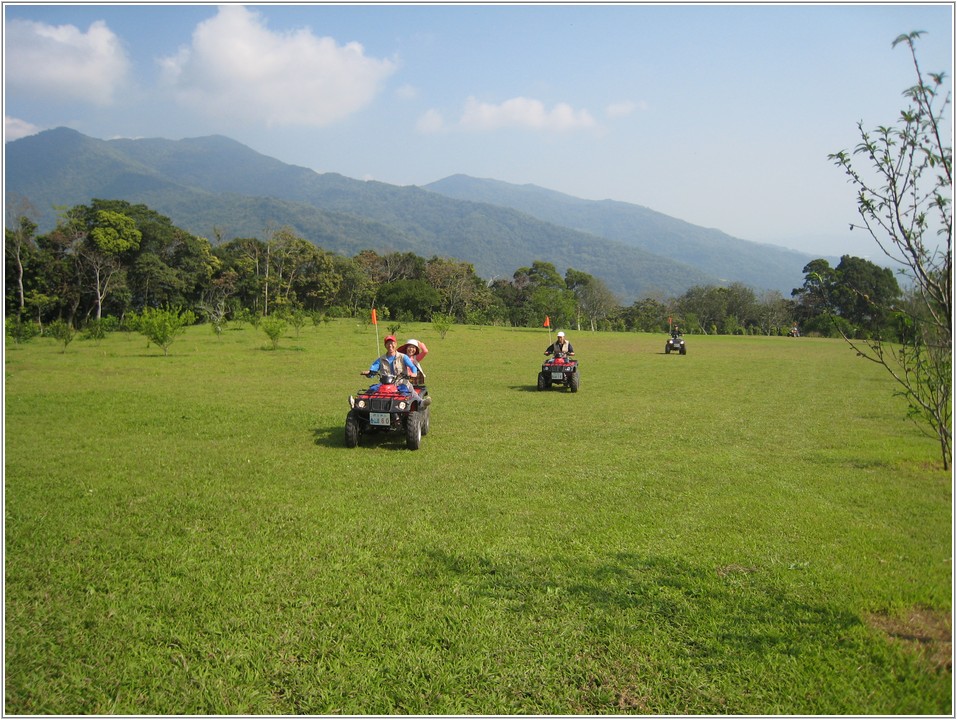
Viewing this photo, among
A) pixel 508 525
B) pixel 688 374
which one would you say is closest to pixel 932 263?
pixel 508 525

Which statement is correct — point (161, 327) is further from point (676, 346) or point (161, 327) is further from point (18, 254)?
point (676, 346)

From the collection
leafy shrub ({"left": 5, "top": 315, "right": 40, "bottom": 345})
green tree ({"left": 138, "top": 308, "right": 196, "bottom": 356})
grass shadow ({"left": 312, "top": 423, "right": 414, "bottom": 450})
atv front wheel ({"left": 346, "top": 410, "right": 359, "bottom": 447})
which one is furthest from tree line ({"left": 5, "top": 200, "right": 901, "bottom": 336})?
atv front wheel ({"left": 346, "top": 410, "right": 359, "bottom": 447})

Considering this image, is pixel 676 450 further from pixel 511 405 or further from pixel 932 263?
pixel 932 263

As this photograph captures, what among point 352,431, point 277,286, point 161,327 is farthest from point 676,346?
point 277,286

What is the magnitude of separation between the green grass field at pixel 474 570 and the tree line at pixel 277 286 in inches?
483

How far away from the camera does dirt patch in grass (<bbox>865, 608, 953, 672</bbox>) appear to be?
364 cm

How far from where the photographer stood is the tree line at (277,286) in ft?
126

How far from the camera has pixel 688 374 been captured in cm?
2059

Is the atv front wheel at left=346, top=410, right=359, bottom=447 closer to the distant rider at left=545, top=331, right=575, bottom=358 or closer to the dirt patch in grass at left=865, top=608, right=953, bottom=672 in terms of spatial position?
the dirt patch in grass at left=865, top=608, right=953, bottom=672

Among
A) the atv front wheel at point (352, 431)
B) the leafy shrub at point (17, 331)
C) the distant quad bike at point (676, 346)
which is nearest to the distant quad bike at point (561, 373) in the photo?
the atv front wheel at point (352, 431)

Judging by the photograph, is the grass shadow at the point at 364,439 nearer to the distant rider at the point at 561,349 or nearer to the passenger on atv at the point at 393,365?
the passenger on atv at the point at 393,365

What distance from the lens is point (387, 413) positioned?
870 cm

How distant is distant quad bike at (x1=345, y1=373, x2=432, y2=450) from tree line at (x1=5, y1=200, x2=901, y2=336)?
1348 cm

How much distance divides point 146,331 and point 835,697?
2539cm
